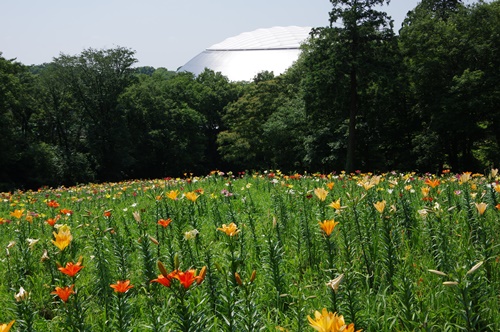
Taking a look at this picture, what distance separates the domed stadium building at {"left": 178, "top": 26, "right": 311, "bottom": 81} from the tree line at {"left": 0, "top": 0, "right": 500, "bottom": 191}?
3866cm

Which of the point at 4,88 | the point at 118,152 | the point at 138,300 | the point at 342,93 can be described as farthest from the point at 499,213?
the point at 118,152

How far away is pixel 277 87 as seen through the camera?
124 ft

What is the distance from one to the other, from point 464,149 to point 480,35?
7.07 m

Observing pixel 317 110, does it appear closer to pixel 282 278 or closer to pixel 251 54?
pixel 282 278

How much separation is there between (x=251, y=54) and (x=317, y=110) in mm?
65979

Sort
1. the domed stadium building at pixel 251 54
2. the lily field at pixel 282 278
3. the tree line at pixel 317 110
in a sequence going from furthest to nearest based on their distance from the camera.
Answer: the domed stadium building at pixel 251 54
the tree line at pixel 317 110
the lily field at pixel 282 278

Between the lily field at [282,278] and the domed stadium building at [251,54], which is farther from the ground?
the domed stadium building at [251,54]

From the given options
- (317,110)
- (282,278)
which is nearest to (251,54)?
(317,110)

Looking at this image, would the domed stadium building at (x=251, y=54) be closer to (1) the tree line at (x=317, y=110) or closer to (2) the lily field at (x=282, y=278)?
(1) the tree line at (x=317, y=110)

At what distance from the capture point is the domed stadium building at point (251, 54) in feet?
262

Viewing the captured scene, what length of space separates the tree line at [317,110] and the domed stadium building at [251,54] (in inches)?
1522

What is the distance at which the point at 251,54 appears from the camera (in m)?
Result: 87.1

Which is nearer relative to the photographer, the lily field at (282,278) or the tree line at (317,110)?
the lily field at (282,278)

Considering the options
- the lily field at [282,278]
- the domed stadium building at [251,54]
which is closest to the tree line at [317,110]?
the lily field at [282,278]
